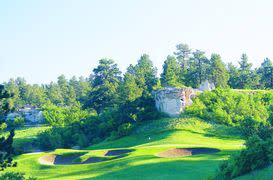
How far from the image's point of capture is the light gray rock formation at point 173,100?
52938 millimetres

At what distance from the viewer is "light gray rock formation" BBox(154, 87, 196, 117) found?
52.9m

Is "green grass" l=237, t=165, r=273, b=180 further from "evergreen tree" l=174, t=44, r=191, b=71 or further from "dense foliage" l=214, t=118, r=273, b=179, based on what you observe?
"evergreen tree" l=174, t=44, r=191, b=71

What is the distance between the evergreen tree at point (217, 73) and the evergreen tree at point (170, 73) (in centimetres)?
588

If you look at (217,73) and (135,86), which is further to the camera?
(217,73)

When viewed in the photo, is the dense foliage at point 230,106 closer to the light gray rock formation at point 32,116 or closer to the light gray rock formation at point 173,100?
the light gray rock formation at point 173,100

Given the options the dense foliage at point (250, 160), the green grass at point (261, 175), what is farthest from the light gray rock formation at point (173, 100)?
the green grass at point (261, 175)

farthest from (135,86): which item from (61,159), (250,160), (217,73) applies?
(250,160)

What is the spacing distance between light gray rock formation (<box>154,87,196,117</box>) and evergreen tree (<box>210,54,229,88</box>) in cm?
2848

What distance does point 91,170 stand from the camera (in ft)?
101

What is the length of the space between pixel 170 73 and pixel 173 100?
951 inches

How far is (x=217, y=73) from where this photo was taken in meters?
82.2

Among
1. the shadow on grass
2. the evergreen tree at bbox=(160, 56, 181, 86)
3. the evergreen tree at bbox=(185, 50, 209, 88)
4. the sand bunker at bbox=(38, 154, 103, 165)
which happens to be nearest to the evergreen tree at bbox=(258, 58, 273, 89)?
the evergreen tree at bbox=(185, 50, 209, 88)

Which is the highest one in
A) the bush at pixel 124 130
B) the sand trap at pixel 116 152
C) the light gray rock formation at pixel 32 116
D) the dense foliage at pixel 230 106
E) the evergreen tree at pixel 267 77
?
the evergreen tree at pixel 267 77

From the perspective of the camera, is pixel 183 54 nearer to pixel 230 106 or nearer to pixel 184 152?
pixel 230 106
